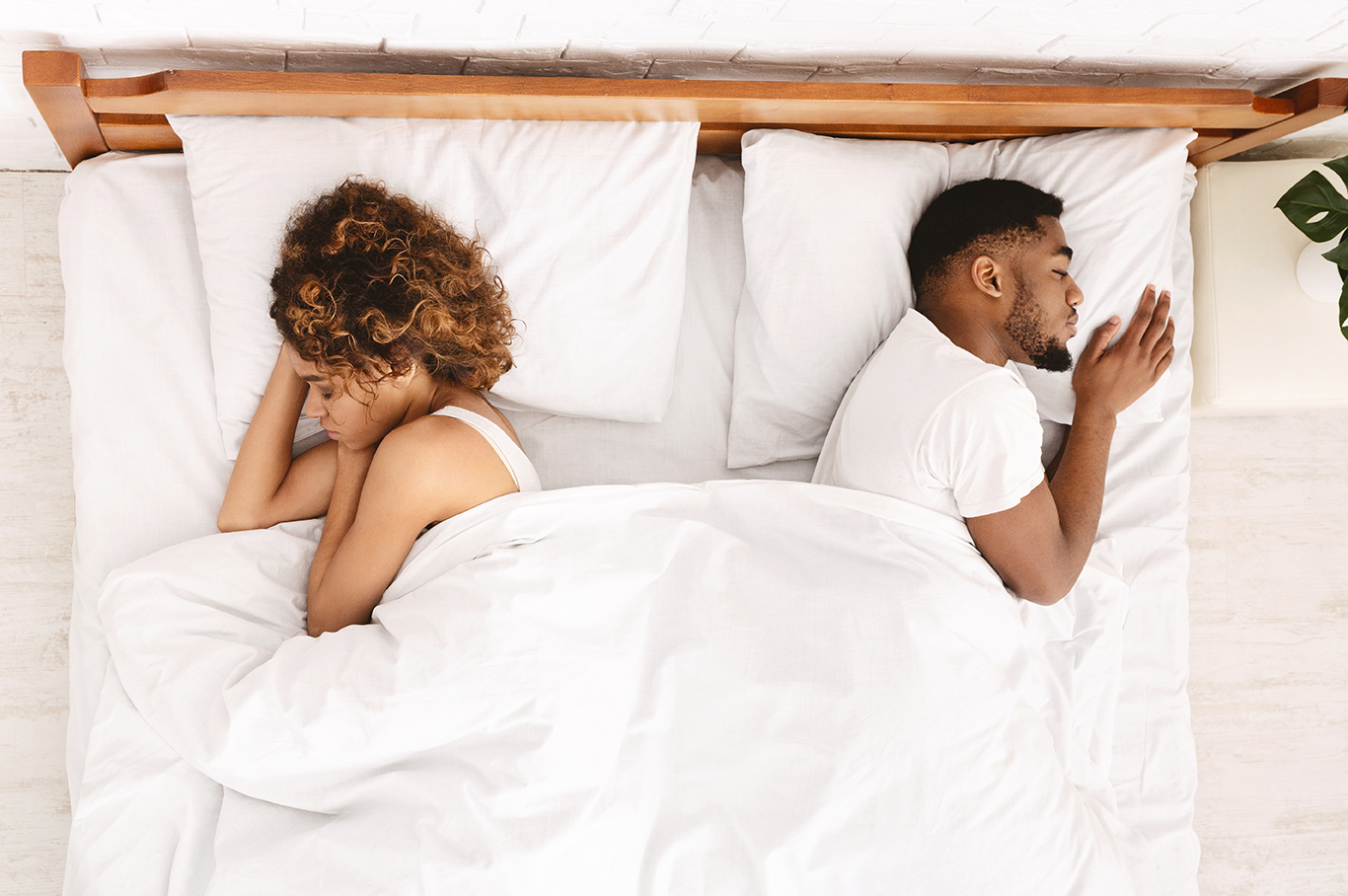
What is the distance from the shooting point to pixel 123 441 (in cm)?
132

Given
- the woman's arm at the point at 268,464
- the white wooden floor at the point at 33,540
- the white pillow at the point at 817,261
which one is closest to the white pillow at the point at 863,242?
the white pillow at the point at 817,261

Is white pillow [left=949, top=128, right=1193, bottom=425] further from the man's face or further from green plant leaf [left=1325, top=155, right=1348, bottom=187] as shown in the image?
green plant leaf [left=1325, top=155, right=1348, bottom=187]

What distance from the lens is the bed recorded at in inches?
42.6

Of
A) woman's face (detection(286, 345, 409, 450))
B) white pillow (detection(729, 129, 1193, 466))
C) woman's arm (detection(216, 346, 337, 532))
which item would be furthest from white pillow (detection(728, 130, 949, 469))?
woman's arm (detection(216, 346, 337, 532))

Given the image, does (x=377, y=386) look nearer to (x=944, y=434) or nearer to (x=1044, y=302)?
(x=944, y=434)

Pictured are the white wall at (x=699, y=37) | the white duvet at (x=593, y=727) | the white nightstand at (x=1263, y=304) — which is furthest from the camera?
the white nightstand at (x=1263, y=304)

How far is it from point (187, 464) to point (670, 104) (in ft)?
3.22

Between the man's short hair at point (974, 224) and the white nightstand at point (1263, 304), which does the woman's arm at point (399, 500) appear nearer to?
the man's short hair at point (974, 224)

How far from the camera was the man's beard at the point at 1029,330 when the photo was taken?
138cm

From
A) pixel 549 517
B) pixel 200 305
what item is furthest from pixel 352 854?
pixel 200 305

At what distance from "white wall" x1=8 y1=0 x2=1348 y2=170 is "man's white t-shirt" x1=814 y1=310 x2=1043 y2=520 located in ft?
1.59

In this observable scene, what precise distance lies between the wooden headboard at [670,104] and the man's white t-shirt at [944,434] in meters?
0.41

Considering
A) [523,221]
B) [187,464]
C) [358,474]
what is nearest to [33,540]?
[187,464]

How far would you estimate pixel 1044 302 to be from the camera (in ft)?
4.55
